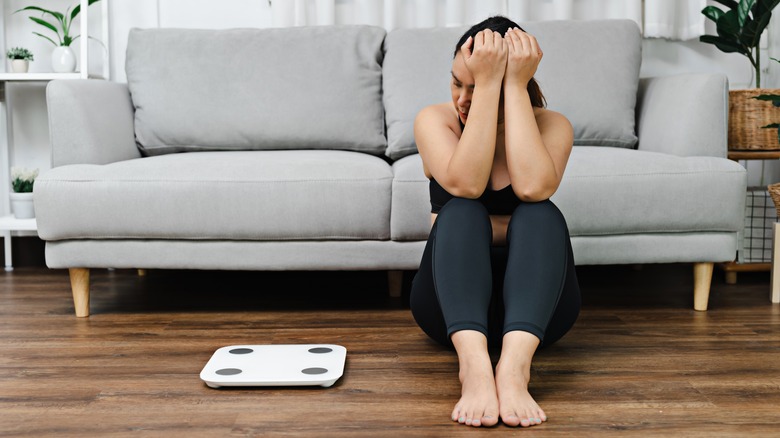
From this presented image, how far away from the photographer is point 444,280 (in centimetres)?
143

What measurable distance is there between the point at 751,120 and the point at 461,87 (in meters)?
→ 1.35

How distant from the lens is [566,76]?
244 cm

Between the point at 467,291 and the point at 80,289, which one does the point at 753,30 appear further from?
the point at 80,289

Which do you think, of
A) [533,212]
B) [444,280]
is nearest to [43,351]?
[444,280]

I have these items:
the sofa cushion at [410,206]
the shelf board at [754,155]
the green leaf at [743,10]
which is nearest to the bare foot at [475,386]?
the sofa cushion at [410,206]

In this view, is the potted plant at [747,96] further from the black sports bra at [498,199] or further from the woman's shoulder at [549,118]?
the black sports bra at [498,199]

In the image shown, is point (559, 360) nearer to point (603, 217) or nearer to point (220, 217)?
point (603, 217)

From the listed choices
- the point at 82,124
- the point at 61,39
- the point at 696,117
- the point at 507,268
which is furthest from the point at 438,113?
the point at 61,39

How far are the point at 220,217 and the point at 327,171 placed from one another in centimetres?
31

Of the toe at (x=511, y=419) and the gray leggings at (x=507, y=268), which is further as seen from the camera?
the gray leggings at (x=507, y=268)

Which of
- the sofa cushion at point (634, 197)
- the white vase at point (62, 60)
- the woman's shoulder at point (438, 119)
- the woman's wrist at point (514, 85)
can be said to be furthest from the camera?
the white vase at point (62, 60)

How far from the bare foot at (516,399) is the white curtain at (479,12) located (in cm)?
183

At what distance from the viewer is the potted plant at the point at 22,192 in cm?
274

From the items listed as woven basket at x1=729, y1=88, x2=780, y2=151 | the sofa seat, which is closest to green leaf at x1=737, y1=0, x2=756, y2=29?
woven basket at x1=729, y1=88, x2=780, y2=151
